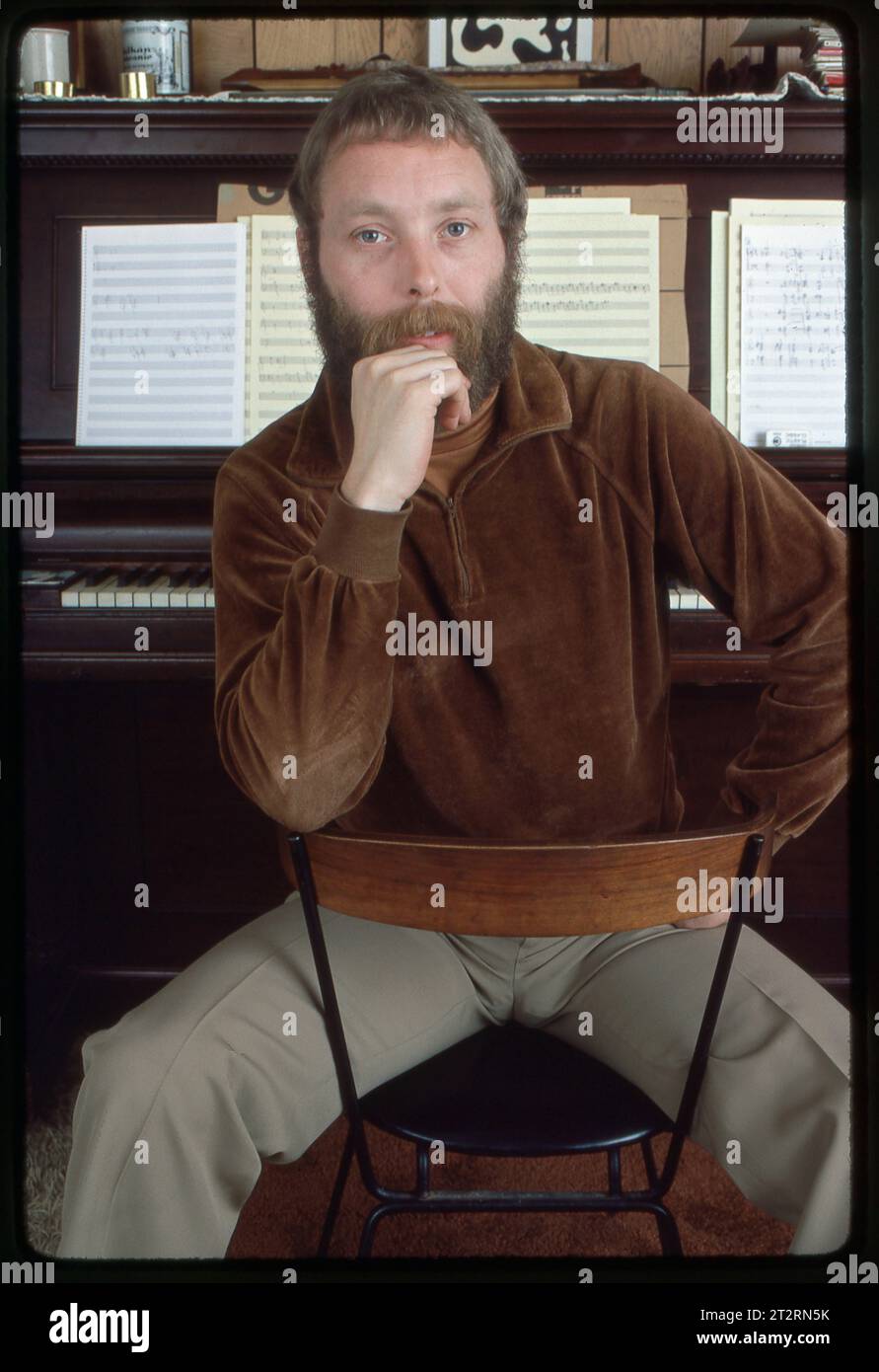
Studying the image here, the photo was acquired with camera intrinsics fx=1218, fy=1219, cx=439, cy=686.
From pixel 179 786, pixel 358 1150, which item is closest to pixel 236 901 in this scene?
pixel 179 786

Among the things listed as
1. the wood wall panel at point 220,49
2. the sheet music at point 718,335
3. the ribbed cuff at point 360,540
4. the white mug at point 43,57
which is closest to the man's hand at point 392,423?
the ribbed cuff at point 360,540

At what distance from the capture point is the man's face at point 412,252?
138 cm

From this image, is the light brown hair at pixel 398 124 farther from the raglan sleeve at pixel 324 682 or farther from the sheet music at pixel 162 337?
the sheet music at pixel 162 337

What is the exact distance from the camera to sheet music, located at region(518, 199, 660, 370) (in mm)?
1998

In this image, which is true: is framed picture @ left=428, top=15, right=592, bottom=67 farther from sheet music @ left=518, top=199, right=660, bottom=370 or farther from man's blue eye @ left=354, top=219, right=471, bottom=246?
man's blue eye @ left=354, top=219, right=471, bottom=246

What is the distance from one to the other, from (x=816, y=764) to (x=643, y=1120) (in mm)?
441

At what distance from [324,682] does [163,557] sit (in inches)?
36.5

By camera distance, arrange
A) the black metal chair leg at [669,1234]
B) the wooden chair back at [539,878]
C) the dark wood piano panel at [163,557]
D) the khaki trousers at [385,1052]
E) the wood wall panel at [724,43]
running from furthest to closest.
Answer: the wood wall panel at [724,43] < the dark wood piano panel at [163,557] < the black metal chair leg at [669,1234] < the khaki trousers at [385,1052] < the wooden chair back at [539,878]

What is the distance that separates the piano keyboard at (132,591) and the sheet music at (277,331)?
1.04 feet


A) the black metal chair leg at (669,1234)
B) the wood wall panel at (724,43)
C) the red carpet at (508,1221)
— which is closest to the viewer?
the black metal chair leg at (669,1234)

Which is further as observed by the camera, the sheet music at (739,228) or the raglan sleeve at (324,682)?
the sheet music at (739,228)

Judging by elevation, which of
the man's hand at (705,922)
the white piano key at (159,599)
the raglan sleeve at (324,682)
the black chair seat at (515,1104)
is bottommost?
the black chair seat at (515,1104)

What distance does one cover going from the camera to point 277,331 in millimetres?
2025
